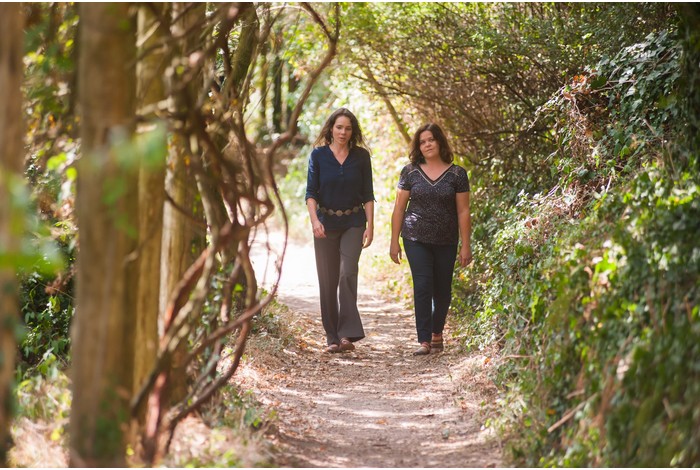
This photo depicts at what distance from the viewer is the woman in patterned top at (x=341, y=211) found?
770cm

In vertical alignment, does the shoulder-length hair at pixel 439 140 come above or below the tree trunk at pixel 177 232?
above

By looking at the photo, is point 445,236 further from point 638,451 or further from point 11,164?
point 11,164

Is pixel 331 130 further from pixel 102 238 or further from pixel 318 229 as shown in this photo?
pixel 102 238

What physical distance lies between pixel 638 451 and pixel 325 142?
492 cm

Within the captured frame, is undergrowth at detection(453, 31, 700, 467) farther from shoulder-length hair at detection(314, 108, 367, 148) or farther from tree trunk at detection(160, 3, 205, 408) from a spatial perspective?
tree trunk at detection(160, 3, 205, 408)

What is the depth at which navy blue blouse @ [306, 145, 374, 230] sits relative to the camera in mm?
7695

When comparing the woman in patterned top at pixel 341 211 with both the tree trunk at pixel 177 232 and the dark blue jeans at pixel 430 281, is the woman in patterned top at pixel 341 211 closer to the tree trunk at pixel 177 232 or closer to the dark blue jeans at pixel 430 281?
the dark blue jeans at pixel 430 281

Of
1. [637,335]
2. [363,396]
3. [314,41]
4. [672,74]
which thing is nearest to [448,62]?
[314,41]

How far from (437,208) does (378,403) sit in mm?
2061

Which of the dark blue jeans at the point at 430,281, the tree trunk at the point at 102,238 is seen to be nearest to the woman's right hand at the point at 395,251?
the dark blue jeans at the point at 430,281

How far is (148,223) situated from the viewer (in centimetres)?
410

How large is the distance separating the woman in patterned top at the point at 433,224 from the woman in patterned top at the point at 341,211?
36cm

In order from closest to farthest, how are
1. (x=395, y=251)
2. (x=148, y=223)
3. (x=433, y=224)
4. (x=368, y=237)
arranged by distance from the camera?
(x=148, y=223)
(x=433, y=224)
(x=368, y=237)
(x=395, y=251)

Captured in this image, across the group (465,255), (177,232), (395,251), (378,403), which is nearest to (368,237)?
(395,251)
